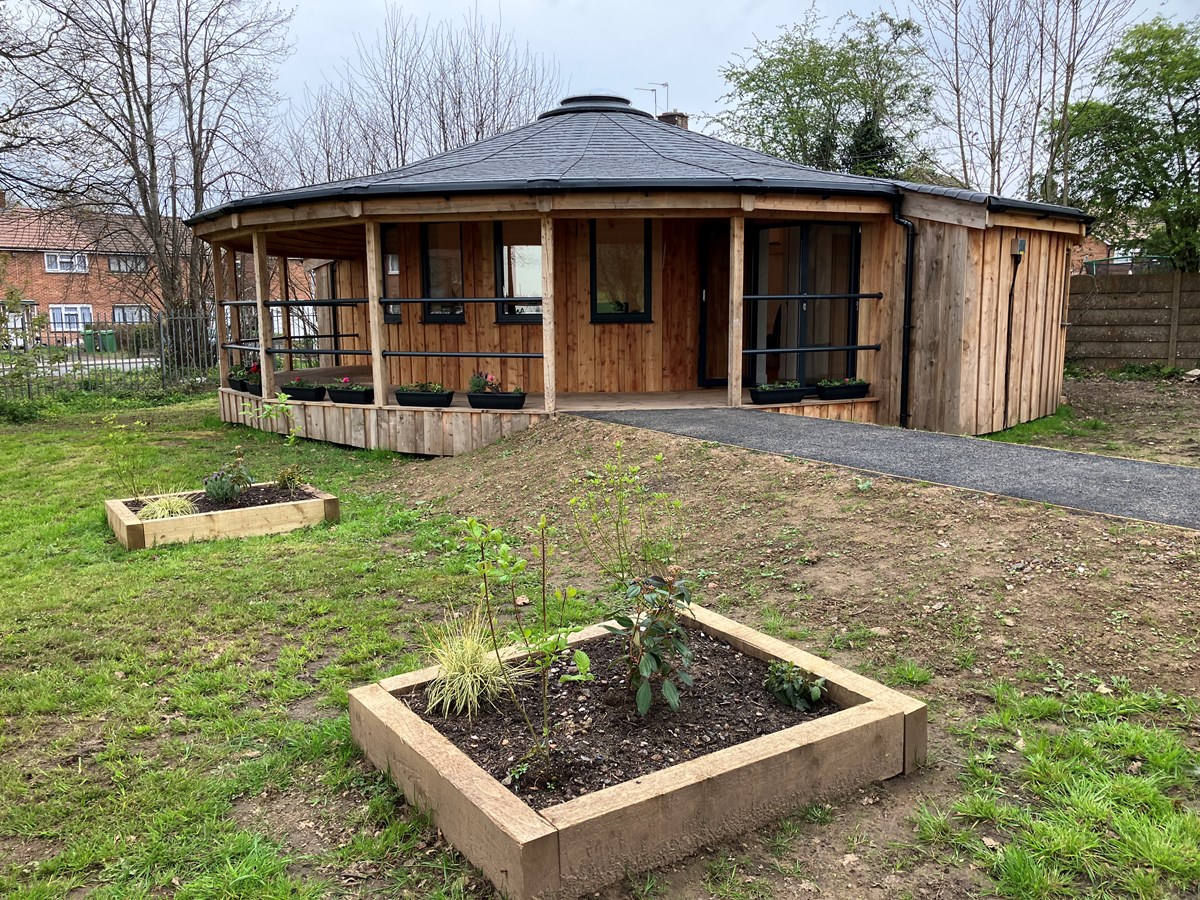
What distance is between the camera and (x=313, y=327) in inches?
934

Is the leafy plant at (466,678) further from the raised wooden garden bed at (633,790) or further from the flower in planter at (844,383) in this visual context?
the flower in planter at (844,383)

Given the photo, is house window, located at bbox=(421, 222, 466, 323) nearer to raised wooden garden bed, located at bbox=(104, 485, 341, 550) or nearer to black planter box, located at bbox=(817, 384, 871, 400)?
black planter box, located at bbox=(817, 384, 871, 400)

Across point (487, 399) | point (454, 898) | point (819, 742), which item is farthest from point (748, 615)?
point (487, 399)

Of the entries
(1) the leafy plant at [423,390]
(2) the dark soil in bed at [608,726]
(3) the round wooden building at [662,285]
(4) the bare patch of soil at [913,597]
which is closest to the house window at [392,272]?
(3) the round wooden building at [662,285]

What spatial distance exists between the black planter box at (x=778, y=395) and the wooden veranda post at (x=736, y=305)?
0.91ft

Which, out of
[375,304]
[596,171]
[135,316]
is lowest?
[375,304]

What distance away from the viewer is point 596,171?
9.38m

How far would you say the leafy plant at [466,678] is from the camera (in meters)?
3.03

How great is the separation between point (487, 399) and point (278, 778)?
6.60 meters

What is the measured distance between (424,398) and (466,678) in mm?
6911

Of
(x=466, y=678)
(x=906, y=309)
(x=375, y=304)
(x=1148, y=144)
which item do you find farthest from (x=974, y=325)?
(x=1148, y=144)

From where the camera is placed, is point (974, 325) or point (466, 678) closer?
point (466, 678)

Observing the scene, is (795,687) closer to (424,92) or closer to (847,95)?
(424,92)

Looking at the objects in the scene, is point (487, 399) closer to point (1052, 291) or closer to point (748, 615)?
point (748, 615)
